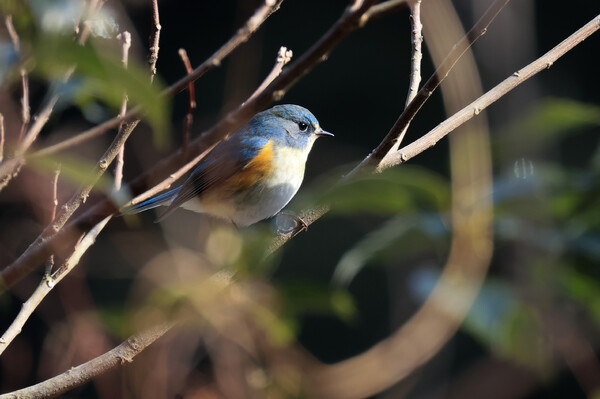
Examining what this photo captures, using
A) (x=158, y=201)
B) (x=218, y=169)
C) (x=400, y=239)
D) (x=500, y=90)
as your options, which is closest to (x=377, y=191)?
(x=400, y=239)

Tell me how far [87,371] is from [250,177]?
1571mm

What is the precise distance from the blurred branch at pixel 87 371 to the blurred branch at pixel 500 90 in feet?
2.31

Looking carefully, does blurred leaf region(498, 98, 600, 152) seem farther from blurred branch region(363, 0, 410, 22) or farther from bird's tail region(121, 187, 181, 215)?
bird's tail region(121, 187, 181, 215)

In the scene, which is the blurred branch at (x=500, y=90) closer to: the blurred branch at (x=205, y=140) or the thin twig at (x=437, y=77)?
the thin twig at (x=437, y=77)

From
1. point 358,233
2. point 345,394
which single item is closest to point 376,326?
point 358,233

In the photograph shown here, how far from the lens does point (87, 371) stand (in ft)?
4.04

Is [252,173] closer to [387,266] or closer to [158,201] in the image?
[158,201]

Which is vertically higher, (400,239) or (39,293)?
(400,239)

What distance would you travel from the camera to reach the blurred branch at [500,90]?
1.42m

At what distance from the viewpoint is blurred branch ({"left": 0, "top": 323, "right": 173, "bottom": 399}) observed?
1.20 m

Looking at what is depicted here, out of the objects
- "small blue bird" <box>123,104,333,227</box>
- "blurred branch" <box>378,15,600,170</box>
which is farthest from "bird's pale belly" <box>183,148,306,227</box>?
"blurred branch" <box>378,15,600,170</box>

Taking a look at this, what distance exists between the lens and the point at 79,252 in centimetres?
146

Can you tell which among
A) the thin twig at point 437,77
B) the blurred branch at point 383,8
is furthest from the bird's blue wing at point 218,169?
the blurred branch at point 383,8

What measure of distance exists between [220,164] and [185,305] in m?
2.25
